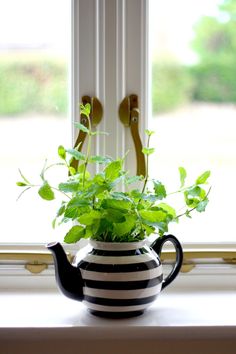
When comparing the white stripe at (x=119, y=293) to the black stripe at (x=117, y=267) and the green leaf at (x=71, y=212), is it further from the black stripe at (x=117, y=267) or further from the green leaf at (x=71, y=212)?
the green leaf at (x=71, y=212)

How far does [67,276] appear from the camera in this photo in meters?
1.15

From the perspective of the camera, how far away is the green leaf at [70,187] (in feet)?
3.76

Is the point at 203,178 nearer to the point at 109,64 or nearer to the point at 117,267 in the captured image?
the point at 117,267

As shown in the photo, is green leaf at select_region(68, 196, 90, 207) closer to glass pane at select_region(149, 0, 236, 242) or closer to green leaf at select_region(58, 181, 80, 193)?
green leaf at select_region(58, 181, 80, 193)

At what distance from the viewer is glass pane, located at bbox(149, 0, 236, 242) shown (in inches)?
56.2

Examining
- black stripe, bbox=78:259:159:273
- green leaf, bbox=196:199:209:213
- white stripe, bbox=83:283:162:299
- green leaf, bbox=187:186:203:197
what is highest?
green leaf, bbox=187:186:203:197

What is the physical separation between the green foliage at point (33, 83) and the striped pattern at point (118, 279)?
45cm

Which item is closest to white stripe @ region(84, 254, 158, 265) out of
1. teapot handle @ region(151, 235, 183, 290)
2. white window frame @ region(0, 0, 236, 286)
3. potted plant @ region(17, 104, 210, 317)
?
potted plant @ region(17, 104, 210, 317)

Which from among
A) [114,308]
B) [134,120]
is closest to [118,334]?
[114,308]

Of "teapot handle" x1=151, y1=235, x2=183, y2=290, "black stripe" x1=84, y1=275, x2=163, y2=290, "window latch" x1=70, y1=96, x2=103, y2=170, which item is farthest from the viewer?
"window latch" x1=70, y1=96, x2=103, y2=170

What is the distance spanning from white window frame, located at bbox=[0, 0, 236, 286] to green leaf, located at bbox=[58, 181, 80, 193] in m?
0.27

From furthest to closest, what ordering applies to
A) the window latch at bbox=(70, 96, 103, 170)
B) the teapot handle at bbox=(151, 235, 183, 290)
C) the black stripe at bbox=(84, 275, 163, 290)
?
the window latch at bbox=(70, 96, 103, 170) → the teapot handle at bbox=(151, 235, 183, 290) → the black stripe at bbox=(84, 275, 163, 290)

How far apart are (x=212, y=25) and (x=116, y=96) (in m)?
0.31

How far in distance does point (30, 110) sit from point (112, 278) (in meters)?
0.53
